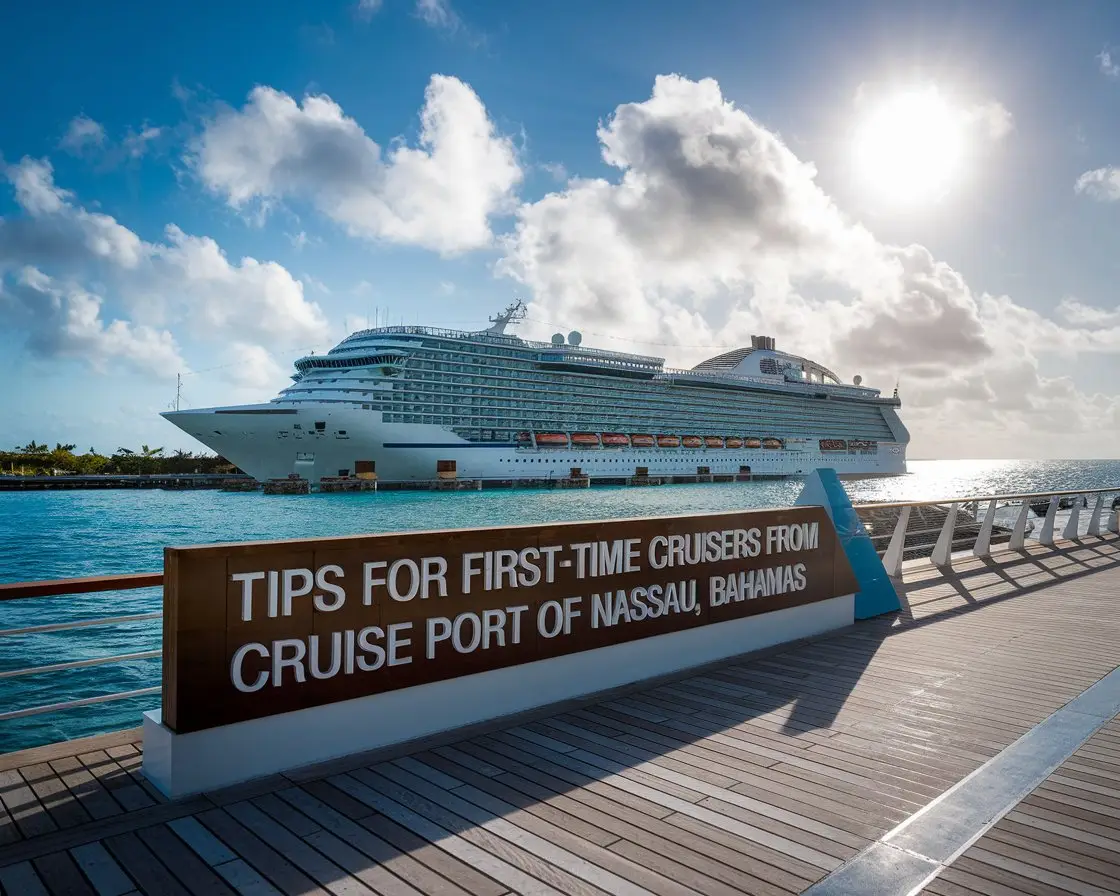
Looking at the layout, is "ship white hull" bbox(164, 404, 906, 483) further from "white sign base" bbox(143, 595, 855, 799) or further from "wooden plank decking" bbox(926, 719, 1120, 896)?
"wooden plank decking" bbox(926, 719, 1120, 896)

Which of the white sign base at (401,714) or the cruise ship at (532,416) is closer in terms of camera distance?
the white sign base at (401,714)

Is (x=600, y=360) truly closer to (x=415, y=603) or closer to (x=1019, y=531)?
(x=1019, y=531)

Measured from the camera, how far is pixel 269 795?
9.53 ft

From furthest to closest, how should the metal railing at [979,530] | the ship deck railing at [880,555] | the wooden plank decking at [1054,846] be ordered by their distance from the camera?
1. the metal railing at [979,530]
2. the ship deck railing at [880,555]
3. the wooden plank decking at [1054,846]

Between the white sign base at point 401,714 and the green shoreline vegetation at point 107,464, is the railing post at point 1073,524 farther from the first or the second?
the green shoreline vegetation at point 107,464

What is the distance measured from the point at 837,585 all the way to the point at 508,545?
3.37 meters

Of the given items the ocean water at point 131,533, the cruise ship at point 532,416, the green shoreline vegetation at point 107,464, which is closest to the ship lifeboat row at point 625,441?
the cruise ship at point 532,416

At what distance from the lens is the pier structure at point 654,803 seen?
235 centimetres

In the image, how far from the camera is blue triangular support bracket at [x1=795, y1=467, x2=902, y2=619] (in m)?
6.18

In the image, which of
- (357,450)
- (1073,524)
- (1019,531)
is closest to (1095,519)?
(1073,524)

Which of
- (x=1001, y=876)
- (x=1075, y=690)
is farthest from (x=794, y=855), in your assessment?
(x=1075, y=690)

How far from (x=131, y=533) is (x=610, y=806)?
30205 millimetres

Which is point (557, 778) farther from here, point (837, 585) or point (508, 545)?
point (837, 585)

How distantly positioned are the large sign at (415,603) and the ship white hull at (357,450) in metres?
45.0
